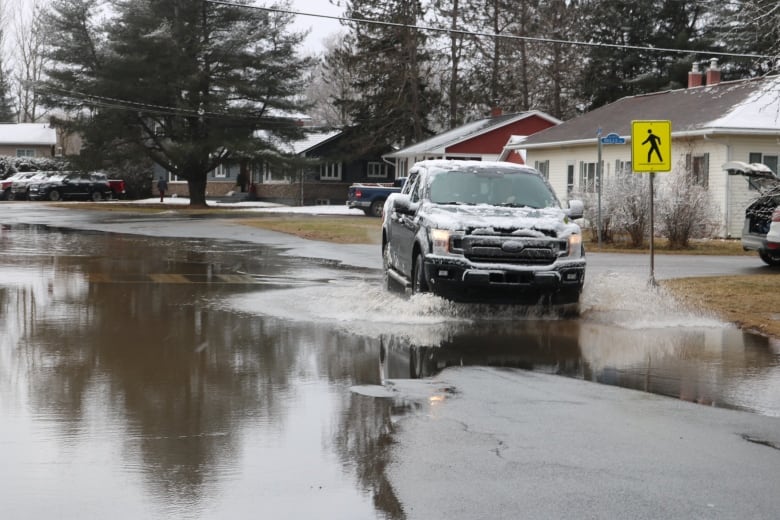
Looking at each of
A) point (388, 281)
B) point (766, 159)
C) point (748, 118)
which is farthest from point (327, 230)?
point (388, 281)

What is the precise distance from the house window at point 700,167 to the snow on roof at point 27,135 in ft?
216

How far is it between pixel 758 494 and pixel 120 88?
52.3 meters

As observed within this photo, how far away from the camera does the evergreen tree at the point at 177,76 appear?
180ft

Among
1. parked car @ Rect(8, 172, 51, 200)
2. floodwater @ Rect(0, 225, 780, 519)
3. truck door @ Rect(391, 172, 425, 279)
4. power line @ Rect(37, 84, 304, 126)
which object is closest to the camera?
floodwater @ Rect(0, 225, 780, 519)

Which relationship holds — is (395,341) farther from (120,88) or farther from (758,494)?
(120,88)

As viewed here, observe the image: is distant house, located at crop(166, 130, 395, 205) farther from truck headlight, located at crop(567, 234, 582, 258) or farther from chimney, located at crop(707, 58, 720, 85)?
truck headlight, located at crop(567, 234, 582, 258)

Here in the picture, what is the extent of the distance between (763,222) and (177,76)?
3888cm

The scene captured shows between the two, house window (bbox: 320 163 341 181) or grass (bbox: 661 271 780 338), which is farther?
house window (bbox: 320 163 341 181)

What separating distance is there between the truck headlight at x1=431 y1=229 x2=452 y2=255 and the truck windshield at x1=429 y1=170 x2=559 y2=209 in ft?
4.41

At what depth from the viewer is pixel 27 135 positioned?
8894 cm

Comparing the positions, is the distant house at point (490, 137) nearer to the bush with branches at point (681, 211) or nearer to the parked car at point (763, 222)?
the bush with branches at point (681, 211)

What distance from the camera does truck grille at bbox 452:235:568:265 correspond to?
1334 centimetres

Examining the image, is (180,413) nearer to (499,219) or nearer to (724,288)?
(499,219)

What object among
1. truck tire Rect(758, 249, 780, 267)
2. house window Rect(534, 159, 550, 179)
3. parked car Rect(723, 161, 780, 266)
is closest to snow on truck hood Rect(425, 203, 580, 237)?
parked car Rect(723, 161, 780, 266)
